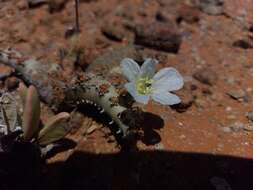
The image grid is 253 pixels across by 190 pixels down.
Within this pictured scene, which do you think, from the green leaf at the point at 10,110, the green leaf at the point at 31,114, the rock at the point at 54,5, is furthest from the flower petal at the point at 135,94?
the rock at the point at 54,5

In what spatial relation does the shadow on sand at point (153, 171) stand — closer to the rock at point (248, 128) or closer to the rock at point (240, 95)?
the rock at point (248, 128)

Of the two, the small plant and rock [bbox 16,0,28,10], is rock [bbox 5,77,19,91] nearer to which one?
the small plant

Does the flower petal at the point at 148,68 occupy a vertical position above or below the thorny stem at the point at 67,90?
above

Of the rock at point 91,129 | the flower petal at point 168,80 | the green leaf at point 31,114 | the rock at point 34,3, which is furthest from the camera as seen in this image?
the rock at point 34,3

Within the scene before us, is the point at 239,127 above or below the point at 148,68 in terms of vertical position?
below

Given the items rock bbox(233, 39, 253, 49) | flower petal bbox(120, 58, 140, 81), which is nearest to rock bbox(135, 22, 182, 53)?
rock bbox(233, 39, 253, 49)

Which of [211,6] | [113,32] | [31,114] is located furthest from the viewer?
[211,6]

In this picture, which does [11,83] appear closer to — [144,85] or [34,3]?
[34,3]

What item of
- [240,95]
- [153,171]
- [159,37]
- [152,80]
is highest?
[152,80]

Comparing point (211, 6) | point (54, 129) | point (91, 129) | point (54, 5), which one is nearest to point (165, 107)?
point (91, 129)
